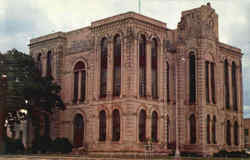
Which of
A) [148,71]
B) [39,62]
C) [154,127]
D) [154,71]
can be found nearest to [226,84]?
[154,71]

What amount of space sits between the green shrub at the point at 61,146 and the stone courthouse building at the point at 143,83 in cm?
150

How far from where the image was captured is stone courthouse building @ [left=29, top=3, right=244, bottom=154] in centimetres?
7368

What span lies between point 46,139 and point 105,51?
59.8 ft

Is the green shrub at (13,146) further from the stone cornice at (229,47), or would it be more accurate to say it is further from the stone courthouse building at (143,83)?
the stone cornice at (229,47)

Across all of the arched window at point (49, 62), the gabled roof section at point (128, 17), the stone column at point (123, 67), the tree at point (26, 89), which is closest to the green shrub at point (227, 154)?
the stone column at point (123, 67)

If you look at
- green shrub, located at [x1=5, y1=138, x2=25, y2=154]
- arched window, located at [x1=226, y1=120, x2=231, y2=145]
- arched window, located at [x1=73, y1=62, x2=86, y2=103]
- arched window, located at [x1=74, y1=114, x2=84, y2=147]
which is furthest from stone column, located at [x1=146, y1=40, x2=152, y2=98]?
green shrub, located at [x1=5, y1=138, x2=25, y2=154]

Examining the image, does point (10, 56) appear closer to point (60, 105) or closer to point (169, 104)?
point (60, 105)

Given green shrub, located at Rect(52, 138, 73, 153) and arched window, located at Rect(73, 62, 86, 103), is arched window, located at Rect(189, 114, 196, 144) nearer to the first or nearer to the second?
arched window, located at Rect(73, 62, 86, 103)

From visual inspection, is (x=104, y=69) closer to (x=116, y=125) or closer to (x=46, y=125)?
(x=116, y=125)

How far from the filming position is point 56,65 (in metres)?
85.2

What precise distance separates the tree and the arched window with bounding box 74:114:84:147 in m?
3.21

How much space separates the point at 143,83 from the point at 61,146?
55.3 feet

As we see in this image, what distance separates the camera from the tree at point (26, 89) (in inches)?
3083

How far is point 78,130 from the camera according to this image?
8125 cm
